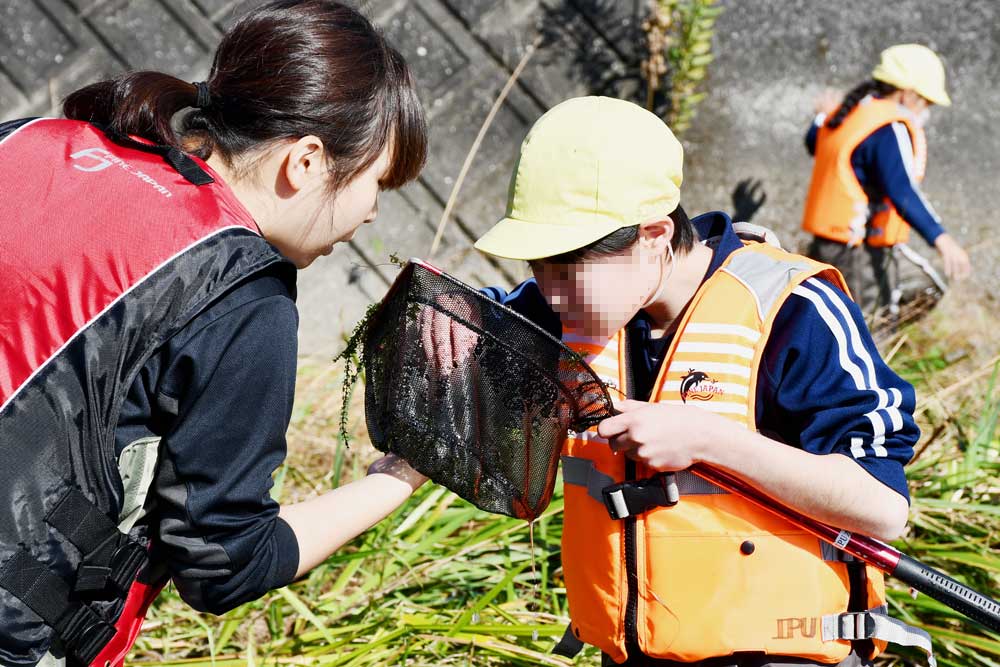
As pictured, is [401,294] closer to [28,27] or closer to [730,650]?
[730,650]

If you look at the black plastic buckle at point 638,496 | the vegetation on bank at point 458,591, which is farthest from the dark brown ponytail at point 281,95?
the vegetation on bank at point 458,591

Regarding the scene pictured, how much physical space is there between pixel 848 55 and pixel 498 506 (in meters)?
3.71

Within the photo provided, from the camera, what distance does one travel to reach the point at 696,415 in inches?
59.2

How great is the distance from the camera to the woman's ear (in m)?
1.50

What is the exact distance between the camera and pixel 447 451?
1734 millimetres

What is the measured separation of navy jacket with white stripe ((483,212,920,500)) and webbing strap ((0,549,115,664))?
1106 mm

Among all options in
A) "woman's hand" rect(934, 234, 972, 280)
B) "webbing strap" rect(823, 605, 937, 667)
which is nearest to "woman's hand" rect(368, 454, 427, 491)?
"webbing strap" rect(823, 605, 937, 667)

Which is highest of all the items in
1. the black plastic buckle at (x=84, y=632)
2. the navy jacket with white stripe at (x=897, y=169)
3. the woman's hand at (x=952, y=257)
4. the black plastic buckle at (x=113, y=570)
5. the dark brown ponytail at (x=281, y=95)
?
the dark brown ponytail at (x=281, y=95)

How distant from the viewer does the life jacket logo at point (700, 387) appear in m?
1.58

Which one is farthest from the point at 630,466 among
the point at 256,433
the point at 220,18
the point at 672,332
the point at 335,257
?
the point at 220,18

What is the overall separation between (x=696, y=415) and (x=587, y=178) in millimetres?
411

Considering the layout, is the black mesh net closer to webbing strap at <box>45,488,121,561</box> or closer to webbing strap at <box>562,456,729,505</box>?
webbing strap at <box>562,456,729,505</box>

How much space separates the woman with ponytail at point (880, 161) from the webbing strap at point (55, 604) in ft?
13.2

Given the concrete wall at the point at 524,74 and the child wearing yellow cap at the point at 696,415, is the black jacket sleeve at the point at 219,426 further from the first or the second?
the concrete wall at the point at 524,74
